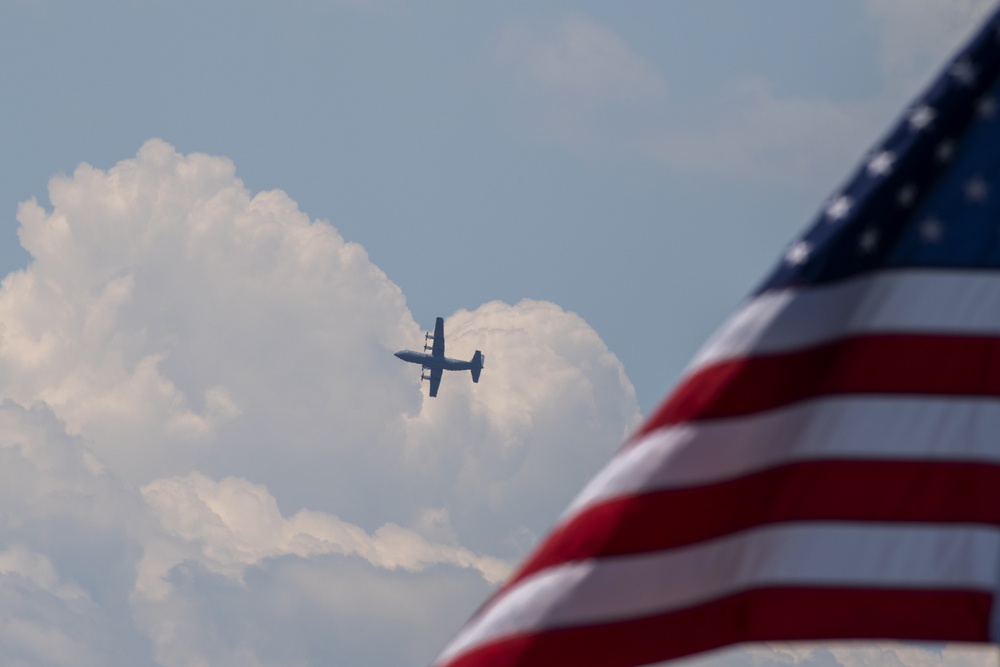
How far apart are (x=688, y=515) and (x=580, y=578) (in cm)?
95

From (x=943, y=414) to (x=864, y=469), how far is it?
0.72m

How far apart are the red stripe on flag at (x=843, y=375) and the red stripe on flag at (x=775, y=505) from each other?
551 millimetres

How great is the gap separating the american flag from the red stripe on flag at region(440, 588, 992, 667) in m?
0.02

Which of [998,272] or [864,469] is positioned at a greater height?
[998,272]

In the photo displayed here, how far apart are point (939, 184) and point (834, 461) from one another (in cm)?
221

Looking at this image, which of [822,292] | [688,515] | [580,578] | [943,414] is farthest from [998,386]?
[580,578]

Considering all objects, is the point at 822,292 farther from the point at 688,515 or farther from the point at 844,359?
the point at 688,515

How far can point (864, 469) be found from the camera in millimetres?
12875

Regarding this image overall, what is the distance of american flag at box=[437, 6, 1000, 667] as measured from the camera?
12.7m

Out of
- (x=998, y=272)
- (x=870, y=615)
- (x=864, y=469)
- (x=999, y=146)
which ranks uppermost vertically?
(x=999, y=146)

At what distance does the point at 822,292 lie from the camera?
42.5ft

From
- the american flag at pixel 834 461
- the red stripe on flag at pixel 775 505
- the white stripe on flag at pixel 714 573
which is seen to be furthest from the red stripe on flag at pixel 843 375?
the white stripe on flag at pixel 714 573

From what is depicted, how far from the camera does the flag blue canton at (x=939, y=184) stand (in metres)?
12.6

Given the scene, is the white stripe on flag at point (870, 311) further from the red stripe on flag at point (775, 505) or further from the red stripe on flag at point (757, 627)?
the red stripe on flag at point (757, 627)
